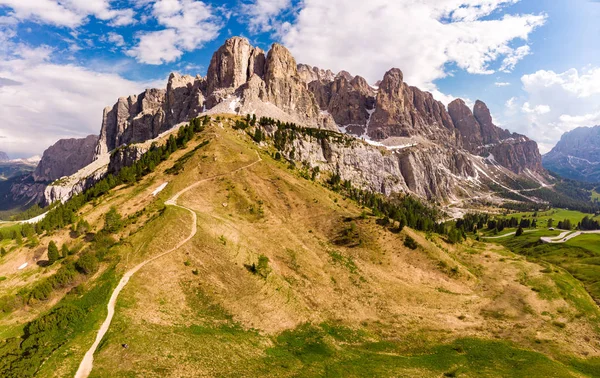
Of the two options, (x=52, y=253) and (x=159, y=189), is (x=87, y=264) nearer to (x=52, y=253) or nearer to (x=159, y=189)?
(x=52, y=253)

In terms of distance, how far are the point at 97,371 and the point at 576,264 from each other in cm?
14653

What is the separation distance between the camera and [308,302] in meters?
61.1

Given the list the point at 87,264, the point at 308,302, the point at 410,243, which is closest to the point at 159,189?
the point at 87,264

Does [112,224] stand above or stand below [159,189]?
below

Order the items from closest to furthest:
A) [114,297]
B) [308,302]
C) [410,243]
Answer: [114,297]
[308,302]
[410,243]

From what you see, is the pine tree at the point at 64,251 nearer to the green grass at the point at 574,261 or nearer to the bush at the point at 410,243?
the bush at the point at 410,243

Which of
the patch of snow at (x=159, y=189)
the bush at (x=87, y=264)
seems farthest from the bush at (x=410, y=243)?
the bush at (x=87, y=264)

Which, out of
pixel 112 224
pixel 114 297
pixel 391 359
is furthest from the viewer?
pixel 112 224

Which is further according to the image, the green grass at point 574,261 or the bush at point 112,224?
the green grass at point 574,261

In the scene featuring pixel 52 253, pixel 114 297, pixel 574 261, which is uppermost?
pixel 52 253

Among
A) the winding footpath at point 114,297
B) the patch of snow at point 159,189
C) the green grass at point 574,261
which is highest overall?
the patch of snow at point 159,189

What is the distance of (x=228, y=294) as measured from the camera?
5594 cm

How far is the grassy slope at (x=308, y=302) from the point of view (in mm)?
41562

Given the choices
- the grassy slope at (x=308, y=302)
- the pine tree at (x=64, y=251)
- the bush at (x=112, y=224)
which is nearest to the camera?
the grassy slope at (x=308, y=302)
